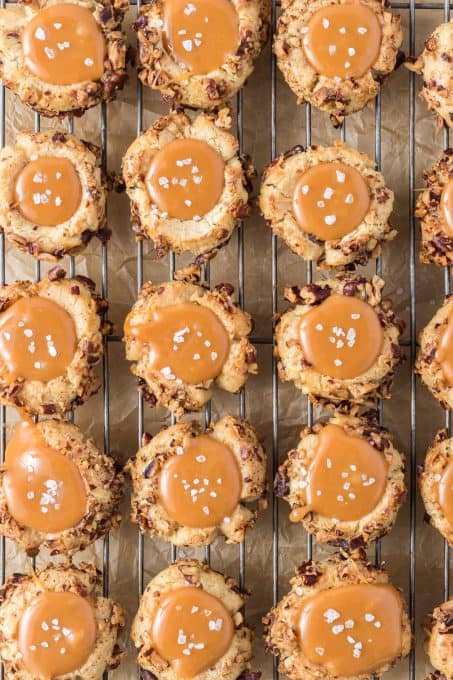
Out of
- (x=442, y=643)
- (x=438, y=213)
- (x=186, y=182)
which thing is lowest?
(x=442, y=643)

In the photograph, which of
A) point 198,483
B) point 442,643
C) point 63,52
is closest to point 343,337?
point 198,483

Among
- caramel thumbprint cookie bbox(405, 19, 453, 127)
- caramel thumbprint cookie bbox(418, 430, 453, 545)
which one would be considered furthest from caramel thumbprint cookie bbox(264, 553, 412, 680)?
caramel thumbprint cookie bbox(405, 19, 453, 127)

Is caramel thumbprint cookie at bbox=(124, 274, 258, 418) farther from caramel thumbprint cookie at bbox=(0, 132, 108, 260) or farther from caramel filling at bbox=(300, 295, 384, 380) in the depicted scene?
caramel thumbprint cookie at bbox=(0, 132, 108, 260)

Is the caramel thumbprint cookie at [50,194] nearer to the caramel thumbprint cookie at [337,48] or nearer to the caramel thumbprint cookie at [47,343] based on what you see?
the caramel thumbprint cookie at [47,343]

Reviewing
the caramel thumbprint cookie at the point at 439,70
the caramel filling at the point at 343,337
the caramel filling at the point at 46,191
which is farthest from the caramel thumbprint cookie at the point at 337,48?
the caramel filling at the point at 46,191

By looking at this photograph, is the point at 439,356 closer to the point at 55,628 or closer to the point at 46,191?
the point at 46,191

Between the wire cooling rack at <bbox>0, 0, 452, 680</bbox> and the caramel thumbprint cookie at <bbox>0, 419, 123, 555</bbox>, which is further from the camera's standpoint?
the wire cooling rack at <bbox>0, 0, 452, 680</bbox>
